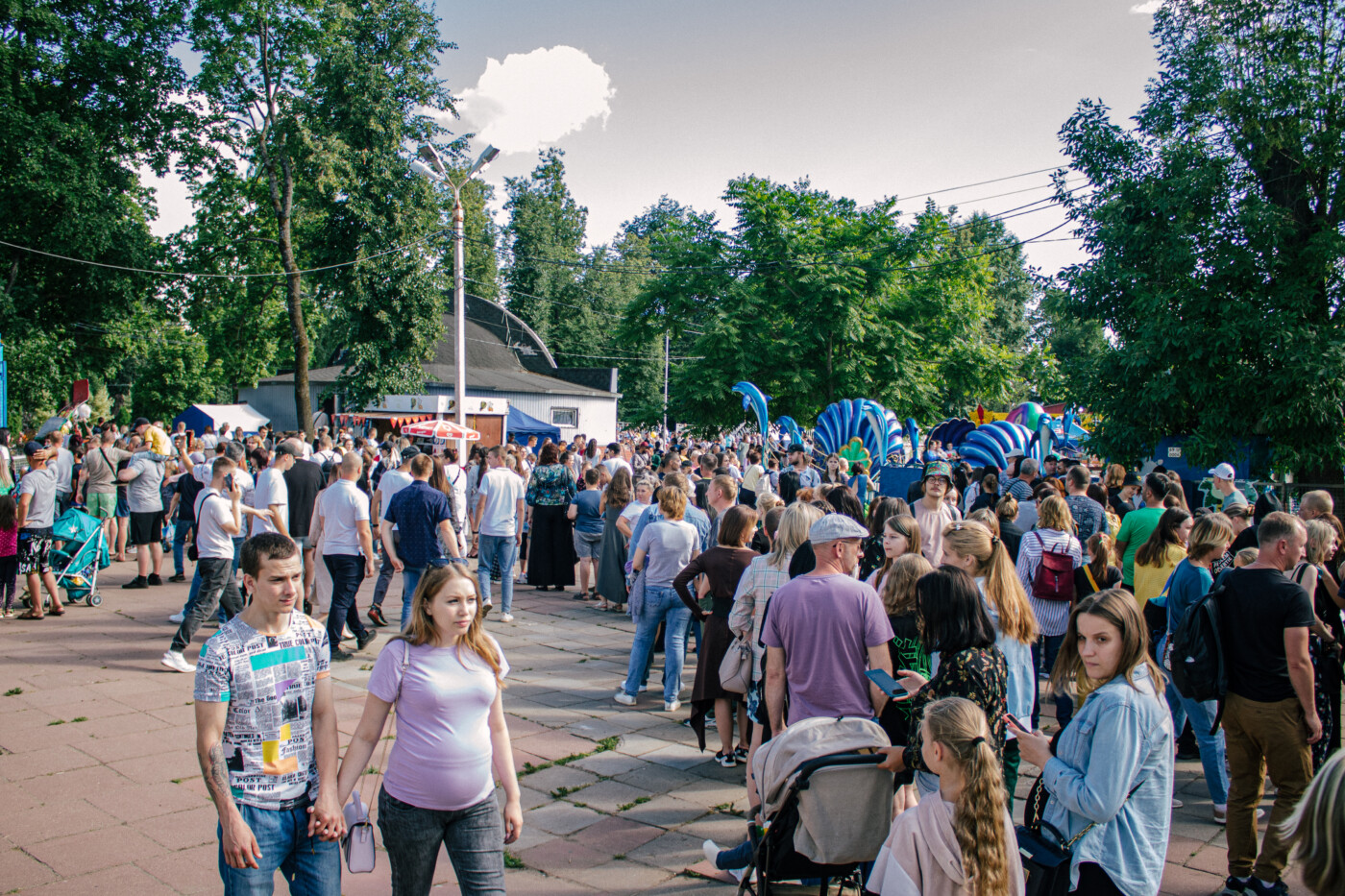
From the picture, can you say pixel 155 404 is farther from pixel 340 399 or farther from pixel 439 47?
pixel 439 47

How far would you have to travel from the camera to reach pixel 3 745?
559 cm

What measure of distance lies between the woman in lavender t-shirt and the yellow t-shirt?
4.85 metres

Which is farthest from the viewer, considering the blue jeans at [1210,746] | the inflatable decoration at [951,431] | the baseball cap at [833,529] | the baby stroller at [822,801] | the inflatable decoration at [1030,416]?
the inflatable decoration at [951,431]

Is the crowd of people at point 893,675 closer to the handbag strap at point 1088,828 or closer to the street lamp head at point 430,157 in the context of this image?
the handbag strap at point 1088,828

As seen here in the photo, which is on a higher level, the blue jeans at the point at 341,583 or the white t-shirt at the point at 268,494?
the white t-shirt at the point at 268,494

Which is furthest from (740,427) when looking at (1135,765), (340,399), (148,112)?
(1135,765)

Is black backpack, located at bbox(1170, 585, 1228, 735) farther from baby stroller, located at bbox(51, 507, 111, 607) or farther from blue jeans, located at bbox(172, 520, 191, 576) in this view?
blue jeans, located at bbox(172, 520, 191, 576)

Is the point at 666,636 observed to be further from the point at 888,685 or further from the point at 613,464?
the point at 613,464

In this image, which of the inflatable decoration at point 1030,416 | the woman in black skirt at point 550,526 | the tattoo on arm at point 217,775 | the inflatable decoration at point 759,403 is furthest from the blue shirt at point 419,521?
the inflatable decoration at point 1030,416

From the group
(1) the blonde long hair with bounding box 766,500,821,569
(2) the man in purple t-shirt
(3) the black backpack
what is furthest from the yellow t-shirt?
(2) the man in purple t-shirt

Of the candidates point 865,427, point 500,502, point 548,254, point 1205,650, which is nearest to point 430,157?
point 500,502

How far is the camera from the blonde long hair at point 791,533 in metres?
4.89

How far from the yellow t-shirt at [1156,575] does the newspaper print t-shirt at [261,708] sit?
538cm

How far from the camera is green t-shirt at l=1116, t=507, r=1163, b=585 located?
272 inches
